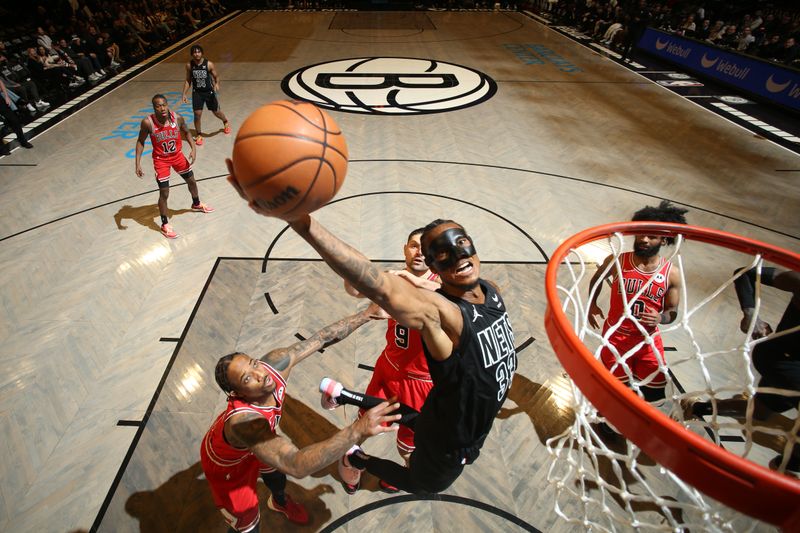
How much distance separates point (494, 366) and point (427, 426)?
475mm

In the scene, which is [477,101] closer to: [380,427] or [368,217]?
[368,217]

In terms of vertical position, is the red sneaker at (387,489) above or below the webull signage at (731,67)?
below

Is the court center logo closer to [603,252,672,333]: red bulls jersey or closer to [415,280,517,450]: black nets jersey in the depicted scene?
[603,252,672,333]: red bulls jersey

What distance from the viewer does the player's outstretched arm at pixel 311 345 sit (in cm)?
247

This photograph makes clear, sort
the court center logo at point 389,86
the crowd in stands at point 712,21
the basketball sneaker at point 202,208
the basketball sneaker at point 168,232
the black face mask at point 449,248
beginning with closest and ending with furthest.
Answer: the black face mask at point 449,248
the basketball sneaker at point 168,232
the basketball sneaker at point 202,208
the court center logo at point 389,86
the crowd in stands at point 712,21

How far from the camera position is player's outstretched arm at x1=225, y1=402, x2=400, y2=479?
1.88 meters

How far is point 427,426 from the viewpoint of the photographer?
82.4 inches

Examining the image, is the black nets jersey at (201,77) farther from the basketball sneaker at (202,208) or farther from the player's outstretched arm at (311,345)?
the player's outstretched arm at (311,345)

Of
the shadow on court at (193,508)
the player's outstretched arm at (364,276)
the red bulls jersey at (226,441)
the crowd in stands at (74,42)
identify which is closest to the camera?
the player's outstretched arm at (364,276)

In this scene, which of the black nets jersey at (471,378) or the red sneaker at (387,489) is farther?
the red sneaker at (387,489)

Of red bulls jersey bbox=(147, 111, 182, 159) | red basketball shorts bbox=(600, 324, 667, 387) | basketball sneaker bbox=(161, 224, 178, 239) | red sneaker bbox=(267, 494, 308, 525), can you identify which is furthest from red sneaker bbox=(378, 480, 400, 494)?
red bulls jersey bbox=(147, 111, 182, 159)

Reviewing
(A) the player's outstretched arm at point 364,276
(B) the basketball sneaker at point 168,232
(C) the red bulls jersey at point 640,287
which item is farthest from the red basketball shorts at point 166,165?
(C) the red bulls jersey at point 640,287

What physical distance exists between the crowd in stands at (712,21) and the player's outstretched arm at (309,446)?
14.4 meters

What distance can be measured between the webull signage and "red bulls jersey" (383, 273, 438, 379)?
38.4 feet
